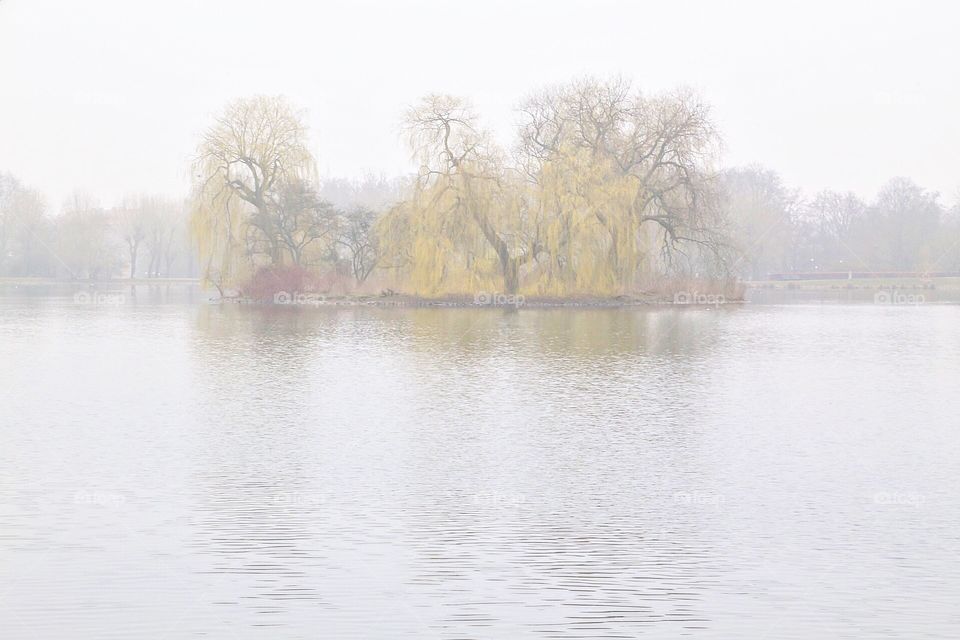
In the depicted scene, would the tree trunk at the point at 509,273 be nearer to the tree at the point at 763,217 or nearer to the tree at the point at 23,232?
the tree at the point at 763,217

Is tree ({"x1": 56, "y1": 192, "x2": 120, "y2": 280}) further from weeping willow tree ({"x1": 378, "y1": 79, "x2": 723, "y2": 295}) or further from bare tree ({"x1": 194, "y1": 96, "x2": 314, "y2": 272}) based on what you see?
weeping willow tree ({"x1": 378, "y1": 79, "x2": 723, "y2": 295})

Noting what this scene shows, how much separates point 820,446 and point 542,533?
560cm

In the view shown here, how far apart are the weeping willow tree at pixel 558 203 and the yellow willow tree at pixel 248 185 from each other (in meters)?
7.30

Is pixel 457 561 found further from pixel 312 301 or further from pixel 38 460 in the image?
pixel 312 301

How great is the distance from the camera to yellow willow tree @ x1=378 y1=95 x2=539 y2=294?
47.5 m

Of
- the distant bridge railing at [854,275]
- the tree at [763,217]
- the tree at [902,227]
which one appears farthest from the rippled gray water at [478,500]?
the tree at [902,227]

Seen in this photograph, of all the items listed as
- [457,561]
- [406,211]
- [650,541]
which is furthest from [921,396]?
[406,211]

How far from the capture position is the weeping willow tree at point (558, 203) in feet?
156

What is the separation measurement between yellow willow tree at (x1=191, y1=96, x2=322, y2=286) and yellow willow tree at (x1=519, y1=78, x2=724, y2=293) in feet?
38.0

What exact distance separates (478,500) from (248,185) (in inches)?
1849

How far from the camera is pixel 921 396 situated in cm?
1822

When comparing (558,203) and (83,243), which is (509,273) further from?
(83,243)

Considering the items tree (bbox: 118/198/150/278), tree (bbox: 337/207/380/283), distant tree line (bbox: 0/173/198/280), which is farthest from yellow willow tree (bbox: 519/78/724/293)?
tree (bbox: 118/198/150/278)

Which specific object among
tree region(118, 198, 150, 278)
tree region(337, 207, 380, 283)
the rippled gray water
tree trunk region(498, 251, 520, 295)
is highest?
tree region(118, 198, 150, 278)
